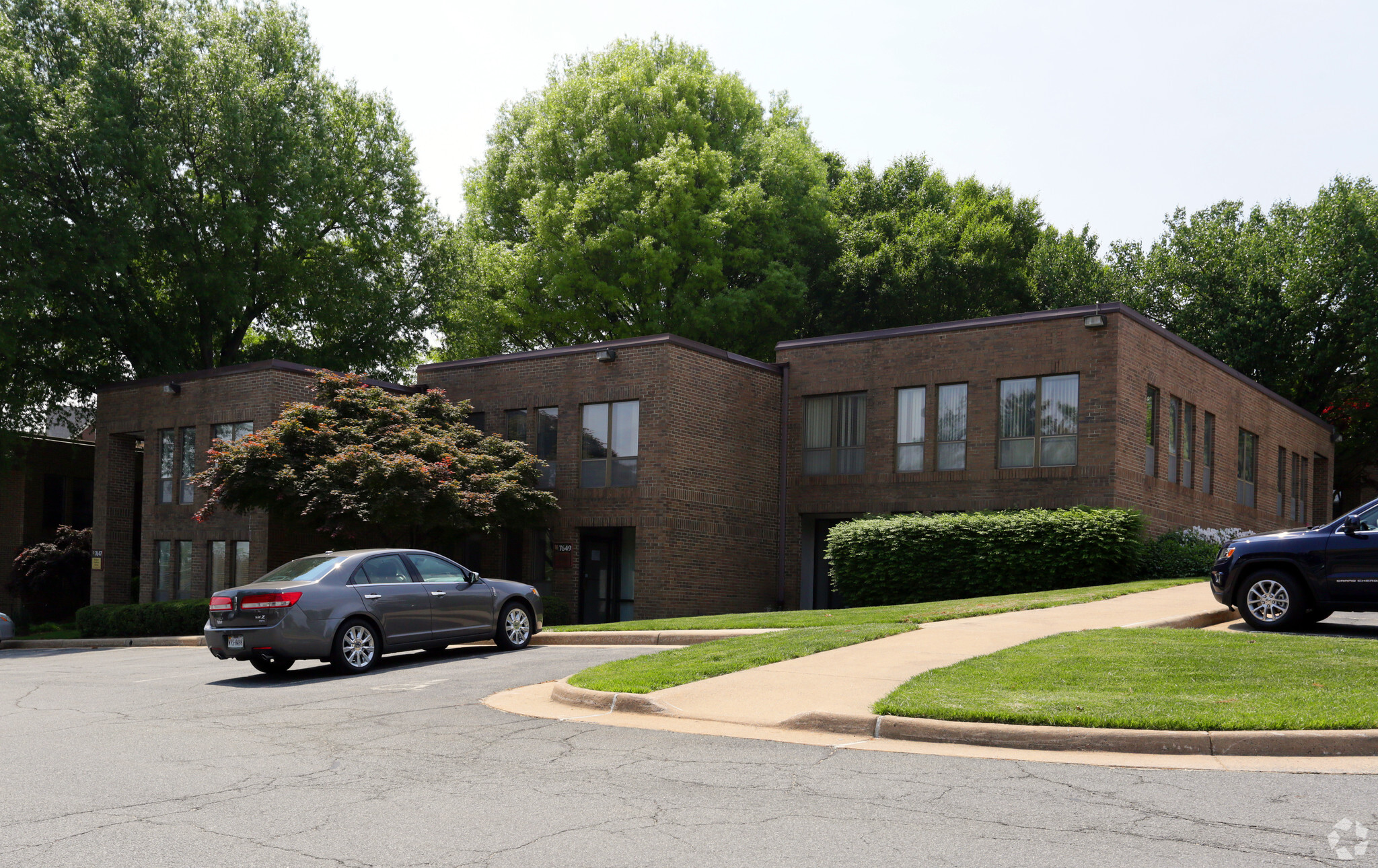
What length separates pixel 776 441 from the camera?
92.0 ft

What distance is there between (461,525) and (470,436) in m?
2.81

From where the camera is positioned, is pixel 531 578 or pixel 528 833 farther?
pixel 531 578

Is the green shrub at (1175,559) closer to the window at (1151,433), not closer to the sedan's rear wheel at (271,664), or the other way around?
the window at (1151,433)

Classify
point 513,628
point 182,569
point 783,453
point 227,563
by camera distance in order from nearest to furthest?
1. point 513,628
2. point 783,453
3. point 227,563
4. point 182,569

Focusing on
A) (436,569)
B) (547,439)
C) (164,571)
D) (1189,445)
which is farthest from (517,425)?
(1189,445)

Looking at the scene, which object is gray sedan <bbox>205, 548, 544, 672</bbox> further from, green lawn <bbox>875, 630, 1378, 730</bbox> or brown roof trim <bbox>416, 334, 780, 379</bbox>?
brown roof trim <bbox>416, 334, 780, 379</bbox>

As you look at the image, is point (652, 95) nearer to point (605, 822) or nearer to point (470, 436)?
point (470, 436)

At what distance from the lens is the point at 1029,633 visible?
46.3 feet

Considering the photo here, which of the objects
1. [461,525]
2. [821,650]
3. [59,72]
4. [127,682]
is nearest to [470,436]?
[461,525]

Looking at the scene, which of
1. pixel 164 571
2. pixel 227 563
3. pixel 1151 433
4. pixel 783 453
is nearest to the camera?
pixel 1151 433

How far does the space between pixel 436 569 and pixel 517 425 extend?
12623 millimetres

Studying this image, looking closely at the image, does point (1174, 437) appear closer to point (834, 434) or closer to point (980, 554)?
point (980, 554)

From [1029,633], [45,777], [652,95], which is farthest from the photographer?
[652,95]

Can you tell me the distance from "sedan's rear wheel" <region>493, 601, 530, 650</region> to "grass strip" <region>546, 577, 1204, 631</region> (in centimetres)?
212
